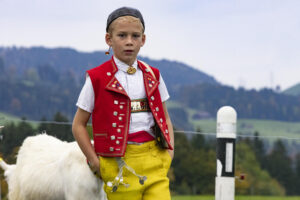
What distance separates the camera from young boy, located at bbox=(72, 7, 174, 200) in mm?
4082

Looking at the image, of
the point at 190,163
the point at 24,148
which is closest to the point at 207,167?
the point at 190,163

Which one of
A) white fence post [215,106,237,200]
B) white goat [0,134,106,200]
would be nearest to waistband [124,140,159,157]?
white goat [0,134,106,200]

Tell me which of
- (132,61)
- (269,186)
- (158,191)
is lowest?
(269,186)

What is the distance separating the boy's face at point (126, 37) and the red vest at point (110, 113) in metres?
0.14

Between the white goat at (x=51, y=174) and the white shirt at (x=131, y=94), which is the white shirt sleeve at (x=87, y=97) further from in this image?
the white goat at (x=51, y=174)

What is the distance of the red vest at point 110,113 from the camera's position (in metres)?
4.07

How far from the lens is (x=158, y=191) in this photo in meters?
4.09

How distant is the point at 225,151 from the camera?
5.25 metres

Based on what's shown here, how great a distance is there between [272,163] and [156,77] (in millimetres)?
7162

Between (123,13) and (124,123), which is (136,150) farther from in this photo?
(123,13)

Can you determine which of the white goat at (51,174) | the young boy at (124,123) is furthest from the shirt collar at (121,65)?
the white goat at (51,174)

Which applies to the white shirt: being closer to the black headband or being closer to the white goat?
the black headband

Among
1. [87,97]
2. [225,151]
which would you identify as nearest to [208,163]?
[225,151]

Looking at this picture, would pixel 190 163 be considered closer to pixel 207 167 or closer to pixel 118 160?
pixel 207 167
